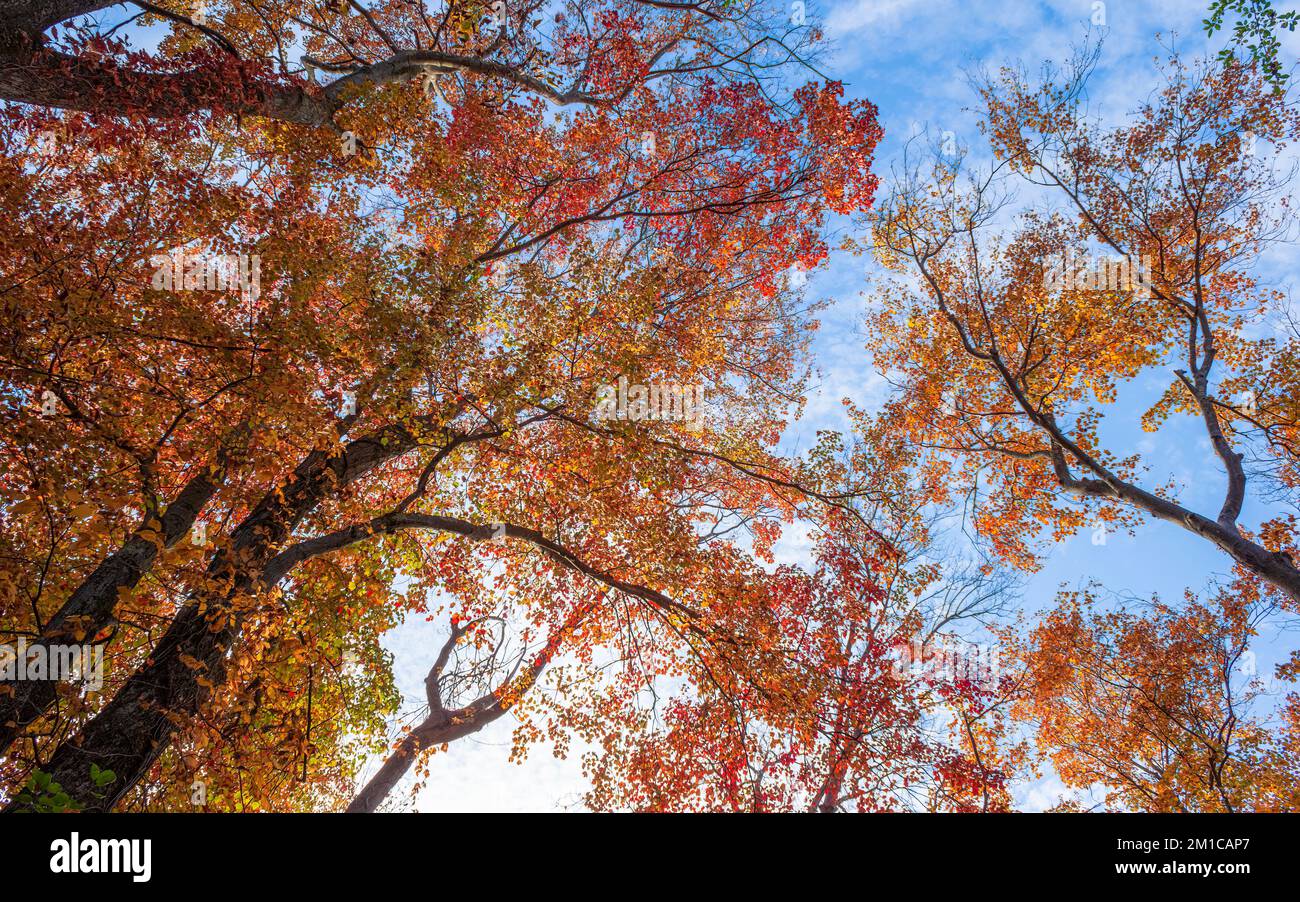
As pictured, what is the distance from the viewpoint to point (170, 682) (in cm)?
590

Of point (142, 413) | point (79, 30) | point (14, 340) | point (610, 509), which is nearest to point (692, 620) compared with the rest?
point (610, 509)

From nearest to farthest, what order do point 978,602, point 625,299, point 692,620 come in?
point 692,620
point 625,299
point 978,602

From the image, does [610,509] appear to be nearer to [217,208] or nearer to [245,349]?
[245,349]

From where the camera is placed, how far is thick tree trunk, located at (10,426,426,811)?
5.28m

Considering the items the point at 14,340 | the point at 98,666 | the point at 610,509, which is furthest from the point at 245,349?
the point at 610,509

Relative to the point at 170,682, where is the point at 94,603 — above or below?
above

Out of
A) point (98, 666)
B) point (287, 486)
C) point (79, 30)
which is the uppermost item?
point (79, 30)

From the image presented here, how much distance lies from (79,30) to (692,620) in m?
10.6

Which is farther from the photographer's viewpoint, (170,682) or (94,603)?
(94,603)

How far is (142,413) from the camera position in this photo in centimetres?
694

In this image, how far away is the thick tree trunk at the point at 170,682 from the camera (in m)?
5.28
